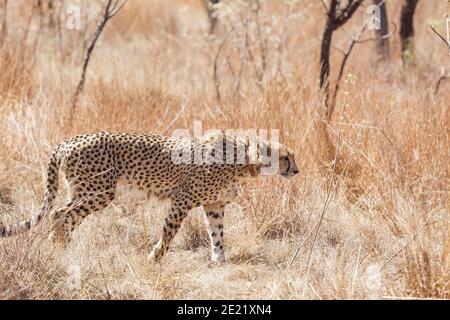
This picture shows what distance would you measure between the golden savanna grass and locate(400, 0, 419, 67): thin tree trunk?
0.28 m

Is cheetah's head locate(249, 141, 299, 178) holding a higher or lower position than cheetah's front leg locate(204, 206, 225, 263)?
higher

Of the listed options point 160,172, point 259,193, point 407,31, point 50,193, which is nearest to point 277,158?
point 259,193

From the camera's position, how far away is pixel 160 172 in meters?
4.09

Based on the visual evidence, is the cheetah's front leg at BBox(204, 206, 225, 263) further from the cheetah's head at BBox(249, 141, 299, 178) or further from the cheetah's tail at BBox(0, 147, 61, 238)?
the cheetah's tail at BBox(0, 147, 61, 238)

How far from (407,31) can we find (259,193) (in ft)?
12.4

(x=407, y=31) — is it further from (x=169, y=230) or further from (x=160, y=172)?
(x=169, y=230)

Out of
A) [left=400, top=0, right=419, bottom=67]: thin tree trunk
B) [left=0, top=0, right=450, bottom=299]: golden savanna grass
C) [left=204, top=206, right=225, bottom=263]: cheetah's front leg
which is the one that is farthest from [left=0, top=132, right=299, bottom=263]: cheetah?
[left=400, top=0, right=419, bottom=67]: thin tree trunk

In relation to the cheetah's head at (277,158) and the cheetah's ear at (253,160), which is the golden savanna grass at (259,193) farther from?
the cheetah's ear at (253,160)

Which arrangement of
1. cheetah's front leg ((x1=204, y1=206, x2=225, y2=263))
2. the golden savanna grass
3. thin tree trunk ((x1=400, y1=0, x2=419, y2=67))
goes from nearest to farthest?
the golden savanna grass → cheetah's front leg ((x1=204, y1=206, x2=225, y2=263)) → thin tree trunk ((x1=400, y1=0, x2=419, y2=67))

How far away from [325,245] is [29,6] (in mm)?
5041

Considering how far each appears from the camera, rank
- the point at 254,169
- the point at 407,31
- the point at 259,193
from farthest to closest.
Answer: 1. the point at 407,31
2. the point at 259,193
3. the point at 254,169

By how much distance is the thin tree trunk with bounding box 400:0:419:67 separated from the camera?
23.8 ft

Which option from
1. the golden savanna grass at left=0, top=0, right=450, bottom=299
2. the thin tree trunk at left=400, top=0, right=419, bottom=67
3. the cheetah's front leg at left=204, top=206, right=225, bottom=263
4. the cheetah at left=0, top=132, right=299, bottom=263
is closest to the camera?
the golden savanna grass at left=0, top=0, right=450, bottom=299

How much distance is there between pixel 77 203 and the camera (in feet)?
12.9
